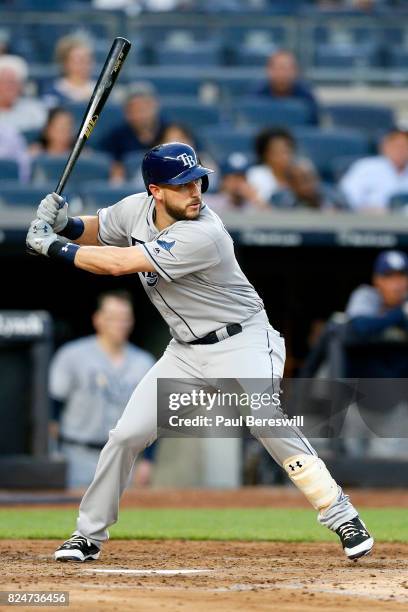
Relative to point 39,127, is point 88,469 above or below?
below

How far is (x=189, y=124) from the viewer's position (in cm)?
1130

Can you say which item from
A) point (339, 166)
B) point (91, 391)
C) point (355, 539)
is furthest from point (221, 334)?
→ point (339, 166)

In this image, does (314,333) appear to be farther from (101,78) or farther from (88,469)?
(101,78)

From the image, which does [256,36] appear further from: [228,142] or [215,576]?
[215,576]

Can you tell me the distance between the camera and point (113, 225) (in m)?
5.30

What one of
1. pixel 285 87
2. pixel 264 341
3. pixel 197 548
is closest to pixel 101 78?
pixel 264 341

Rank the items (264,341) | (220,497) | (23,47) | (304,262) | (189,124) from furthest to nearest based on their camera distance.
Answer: (23,47), (189,124), (304,262), (220,497), (264,341)

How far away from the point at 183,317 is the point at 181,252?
1.06ft

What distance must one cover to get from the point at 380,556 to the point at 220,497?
137 inches

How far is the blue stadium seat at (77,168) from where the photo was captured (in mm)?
9789

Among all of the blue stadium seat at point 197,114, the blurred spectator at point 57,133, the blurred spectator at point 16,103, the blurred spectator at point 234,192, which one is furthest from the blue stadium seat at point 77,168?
the blue stadium seat at point 197,114

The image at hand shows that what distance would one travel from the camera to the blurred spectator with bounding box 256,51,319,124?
1125 centimetres

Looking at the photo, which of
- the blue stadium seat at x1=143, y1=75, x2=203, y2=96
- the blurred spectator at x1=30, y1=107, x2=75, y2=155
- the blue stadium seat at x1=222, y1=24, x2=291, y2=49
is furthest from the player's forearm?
the blue stadium seat at x1=222, y1=24, x2=291, y2=49

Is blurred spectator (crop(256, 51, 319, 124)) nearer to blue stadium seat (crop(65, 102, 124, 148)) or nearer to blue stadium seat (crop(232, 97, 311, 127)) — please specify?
blue stadium seat (crop(232, 97, 311, 127))
